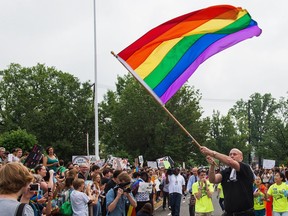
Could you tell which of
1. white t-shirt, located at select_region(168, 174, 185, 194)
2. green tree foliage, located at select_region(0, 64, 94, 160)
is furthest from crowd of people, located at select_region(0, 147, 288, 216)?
green tree foliage, located at select_region(0, 64, 94, 160)

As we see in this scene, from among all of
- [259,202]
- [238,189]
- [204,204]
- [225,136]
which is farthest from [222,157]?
[225,136]

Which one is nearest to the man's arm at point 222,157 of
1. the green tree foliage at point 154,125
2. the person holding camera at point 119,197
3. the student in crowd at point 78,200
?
the person holding camera at point 119,197

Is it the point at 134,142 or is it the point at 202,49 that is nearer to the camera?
the point at 202,49

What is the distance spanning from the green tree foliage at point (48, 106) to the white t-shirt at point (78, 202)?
48100mm

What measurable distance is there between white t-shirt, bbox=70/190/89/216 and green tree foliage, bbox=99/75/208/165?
1761 inches

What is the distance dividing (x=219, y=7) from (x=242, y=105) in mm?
105476

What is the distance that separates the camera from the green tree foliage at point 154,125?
54.8 meters

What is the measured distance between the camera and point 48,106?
58.9 m

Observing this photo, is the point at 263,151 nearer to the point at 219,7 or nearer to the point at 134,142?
the point at 134,142

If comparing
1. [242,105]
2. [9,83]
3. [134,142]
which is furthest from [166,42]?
[242,105]

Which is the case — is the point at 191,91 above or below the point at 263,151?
above

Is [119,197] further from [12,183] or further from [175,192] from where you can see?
[175,192]

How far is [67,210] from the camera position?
29.5 ft

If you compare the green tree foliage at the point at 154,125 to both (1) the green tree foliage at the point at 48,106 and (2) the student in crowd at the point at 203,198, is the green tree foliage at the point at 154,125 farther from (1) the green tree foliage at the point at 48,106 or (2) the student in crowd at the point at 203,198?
(2) the student in crowd at the point at 203,198
